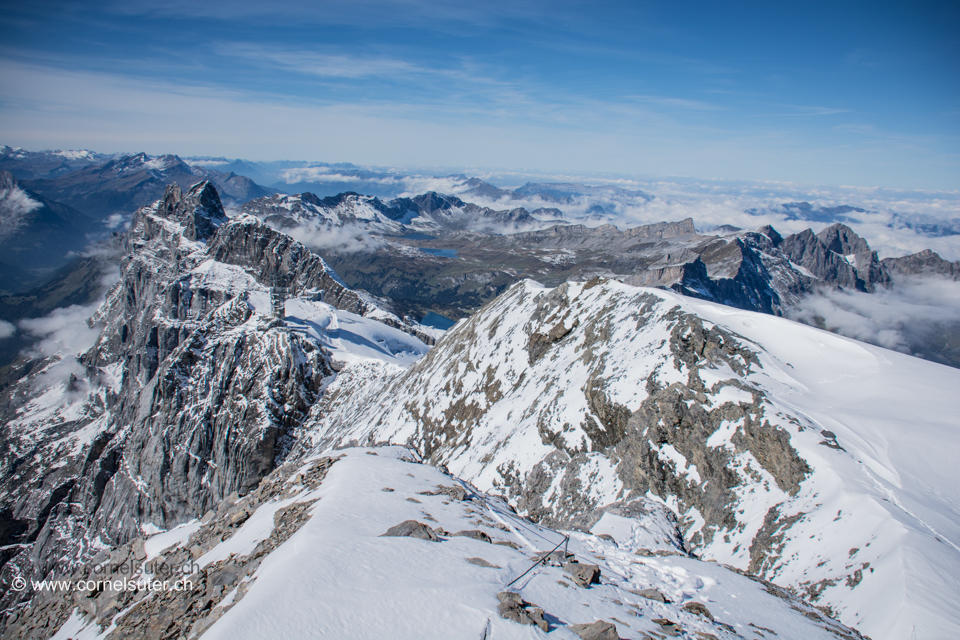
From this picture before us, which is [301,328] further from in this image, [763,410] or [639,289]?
[763,410]

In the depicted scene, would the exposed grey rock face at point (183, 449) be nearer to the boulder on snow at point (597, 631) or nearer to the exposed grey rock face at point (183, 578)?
the exposed grey rock face at point (183, 578)

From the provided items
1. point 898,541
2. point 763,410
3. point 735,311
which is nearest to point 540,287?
point 735,311

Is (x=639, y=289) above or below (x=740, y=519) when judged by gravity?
above

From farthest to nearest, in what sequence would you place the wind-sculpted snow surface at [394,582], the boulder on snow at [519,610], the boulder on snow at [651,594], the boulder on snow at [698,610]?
the boulder on snow at [651,594]
the boulder on snow at [698,610]
the boulder on snow at [519,610]
the wind-sculpted snow surface at [394,582]

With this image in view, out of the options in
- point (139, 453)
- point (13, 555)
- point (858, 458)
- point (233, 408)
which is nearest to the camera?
point (858, 458)

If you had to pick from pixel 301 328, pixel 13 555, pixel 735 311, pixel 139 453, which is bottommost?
pixel 13 555

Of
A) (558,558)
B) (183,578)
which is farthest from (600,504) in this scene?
(183,578)

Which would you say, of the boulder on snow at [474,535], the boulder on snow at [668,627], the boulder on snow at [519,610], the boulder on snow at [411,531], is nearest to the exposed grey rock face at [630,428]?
the boulder on snow at [668,627]
